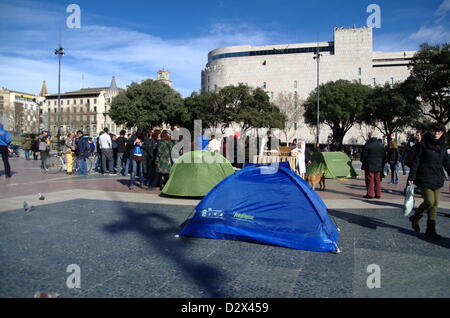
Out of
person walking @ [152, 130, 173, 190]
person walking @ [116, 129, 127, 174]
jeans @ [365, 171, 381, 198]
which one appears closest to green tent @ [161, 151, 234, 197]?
person walking @ [152, 130, 173, 190]

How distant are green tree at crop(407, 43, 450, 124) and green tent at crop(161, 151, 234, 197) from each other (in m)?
30.4

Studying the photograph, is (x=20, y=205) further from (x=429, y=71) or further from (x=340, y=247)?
(x=429, y=71)

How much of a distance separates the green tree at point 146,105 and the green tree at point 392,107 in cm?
2413

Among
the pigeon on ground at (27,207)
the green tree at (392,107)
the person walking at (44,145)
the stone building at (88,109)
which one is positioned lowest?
the pigeon on ground at (27,207)

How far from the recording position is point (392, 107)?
116 feet

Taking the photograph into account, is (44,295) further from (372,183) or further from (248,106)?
(248,106)

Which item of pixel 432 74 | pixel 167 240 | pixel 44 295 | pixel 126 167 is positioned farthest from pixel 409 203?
pixel 432 74

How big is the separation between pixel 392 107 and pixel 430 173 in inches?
1318

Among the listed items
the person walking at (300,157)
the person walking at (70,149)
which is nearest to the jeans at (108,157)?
the person walking at (70,149)

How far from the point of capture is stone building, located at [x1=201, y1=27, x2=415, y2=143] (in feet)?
230

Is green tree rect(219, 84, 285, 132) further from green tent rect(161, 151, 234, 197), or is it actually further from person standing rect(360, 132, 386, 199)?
green tent rect(161, 151, 234, 197)

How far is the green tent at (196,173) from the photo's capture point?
8805 mm

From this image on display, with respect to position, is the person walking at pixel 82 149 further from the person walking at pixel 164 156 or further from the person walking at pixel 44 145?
the person walking at pixel 164 156
